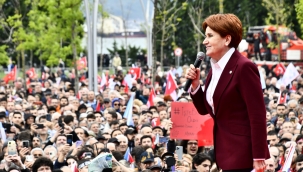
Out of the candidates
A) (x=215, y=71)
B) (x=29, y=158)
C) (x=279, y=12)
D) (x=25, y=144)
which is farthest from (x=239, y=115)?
(x=279, y=12)

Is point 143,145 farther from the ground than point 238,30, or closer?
closer

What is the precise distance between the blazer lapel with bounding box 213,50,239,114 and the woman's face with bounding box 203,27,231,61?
0.27 ft

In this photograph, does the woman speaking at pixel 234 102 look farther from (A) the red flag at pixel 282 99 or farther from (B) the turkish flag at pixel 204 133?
(A) the red flag at pixel 282 99

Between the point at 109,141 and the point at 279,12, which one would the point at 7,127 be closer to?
the point at 109,141

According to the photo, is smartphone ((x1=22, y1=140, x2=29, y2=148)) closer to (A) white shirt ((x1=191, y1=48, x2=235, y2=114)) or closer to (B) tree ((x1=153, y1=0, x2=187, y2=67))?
(A) white shirt ((x1=191, y1=48, x2=235, y2=114))

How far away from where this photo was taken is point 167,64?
65812 mm

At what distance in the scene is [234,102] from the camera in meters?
6.74

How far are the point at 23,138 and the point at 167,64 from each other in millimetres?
51007

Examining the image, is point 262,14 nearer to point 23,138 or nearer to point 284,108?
point 284,108

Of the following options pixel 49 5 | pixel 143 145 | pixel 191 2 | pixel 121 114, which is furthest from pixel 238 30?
pixel 191 2

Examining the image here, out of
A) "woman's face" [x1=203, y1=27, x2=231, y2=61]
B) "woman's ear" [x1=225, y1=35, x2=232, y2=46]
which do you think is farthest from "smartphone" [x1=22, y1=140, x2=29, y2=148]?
"woman's ear" [x1=225, y1=35, x2=232, y2=46]

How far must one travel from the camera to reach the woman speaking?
6.55 m

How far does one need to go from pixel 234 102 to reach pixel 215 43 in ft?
1.44

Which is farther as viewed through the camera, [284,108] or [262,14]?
[262,14]
